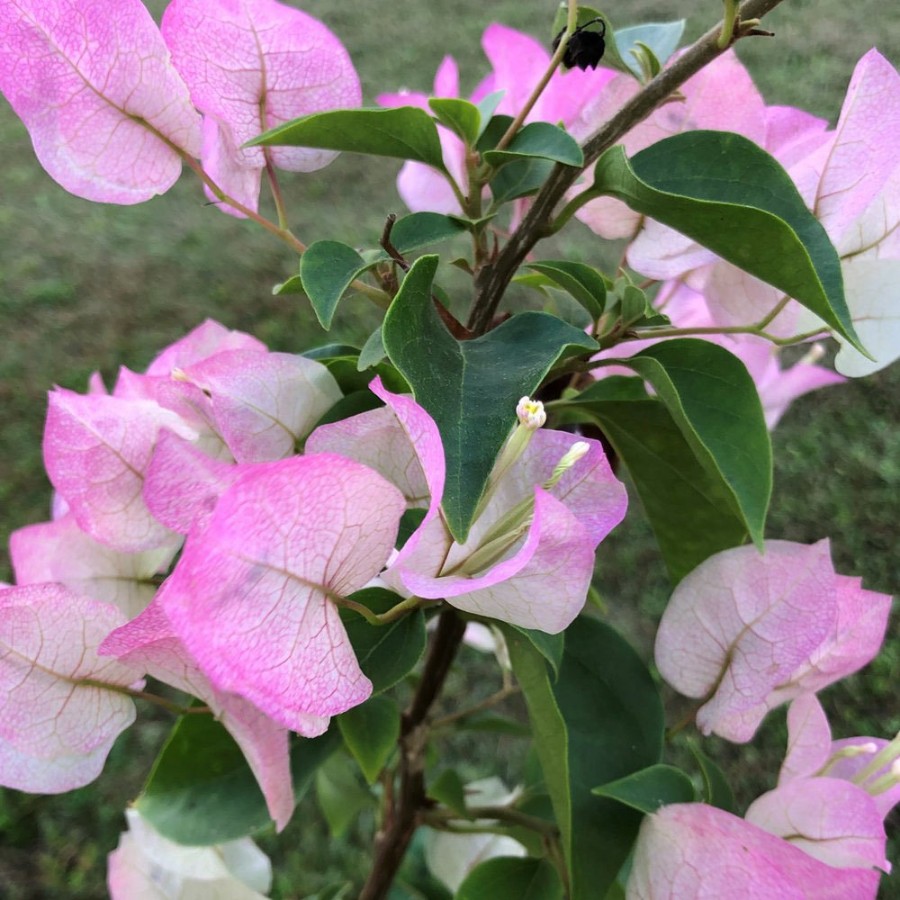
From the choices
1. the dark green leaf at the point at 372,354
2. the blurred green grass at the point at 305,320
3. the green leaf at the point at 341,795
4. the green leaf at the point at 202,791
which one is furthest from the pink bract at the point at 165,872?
the blurred green grass at the point at 305,320

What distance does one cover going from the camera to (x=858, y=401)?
1.52 metres

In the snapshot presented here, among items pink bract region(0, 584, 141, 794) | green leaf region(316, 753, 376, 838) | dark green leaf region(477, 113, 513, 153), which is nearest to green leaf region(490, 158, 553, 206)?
dark green leaf region(477, 113, 513, 153)

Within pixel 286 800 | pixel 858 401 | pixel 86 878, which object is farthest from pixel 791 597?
pixel 858 401

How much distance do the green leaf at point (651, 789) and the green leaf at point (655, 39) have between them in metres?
0.28

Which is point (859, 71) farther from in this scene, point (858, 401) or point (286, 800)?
point (858, 401)

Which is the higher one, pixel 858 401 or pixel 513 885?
pixel 513 885

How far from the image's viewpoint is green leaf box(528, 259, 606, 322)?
334 millimetres

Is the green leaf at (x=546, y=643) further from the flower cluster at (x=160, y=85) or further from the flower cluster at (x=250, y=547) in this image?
the flower cluster at (x=160, y=85)

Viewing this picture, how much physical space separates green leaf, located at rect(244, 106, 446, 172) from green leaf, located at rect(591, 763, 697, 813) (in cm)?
24

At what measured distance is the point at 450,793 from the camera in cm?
52

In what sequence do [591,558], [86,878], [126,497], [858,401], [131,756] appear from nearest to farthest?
[591,558]
[126,497]
[86,878]
[131,756]
[858,401]

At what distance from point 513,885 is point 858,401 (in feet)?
4.32

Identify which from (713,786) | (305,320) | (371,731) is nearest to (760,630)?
(713,786)

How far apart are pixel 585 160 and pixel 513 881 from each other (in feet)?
1.16
